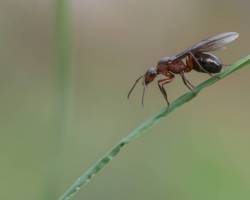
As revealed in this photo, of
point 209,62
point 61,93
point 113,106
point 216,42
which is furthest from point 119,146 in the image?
point 113,106

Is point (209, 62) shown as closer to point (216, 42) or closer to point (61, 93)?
point (216, 42)

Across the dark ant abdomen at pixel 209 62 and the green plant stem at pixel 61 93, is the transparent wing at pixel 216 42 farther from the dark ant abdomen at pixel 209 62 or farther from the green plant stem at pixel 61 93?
Result: the green plant stem at pixel 61 93

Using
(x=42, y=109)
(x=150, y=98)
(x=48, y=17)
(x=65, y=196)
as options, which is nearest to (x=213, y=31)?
(x=48, y=17)

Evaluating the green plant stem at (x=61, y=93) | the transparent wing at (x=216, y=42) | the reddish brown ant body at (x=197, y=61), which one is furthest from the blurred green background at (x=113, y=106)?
the transparent wing at (x=216, y=42)

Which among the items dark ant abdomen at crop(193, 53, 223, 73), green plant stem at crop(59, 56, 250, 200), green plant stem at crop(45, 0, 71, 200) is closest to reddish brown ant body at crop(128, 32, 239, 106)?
dark ant abdomen at crop(193, 53, 223, 73)

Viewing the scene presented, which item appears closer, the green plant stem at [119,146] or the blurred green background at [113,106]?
the green plant stem at [119,146]

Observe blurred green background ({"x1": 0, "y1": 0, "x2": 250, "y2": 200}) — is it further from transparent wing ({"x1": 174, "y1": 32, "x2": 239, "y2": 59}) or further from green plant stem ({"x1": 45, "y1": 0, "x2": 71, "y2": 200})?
transparent wing ({"x1": 174, "y1": 32, "x2": 239, "y2": 59})
